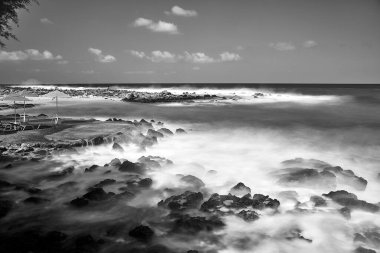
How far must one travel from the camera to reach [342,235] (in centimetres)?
753

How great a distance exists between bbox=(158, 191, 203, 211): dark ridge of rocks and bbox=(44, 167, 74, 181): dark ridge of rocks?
4.35m

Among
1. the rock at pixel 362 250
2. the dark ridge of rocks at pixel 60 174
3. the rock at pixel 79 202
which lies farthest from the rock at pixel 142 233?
the dark ridge of rocks at pixel 60 174

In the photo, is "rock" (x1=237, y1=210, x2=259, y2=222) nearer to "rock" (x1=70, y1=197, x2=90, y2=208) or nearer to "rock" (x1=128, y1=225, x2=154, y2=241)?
"rock" (x1=128, y1=225, x2=154, y2=241)

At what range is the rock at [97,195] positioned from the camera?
30.2 ft

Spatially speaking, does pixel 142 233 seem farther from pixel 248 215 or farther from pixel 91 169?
pixel 91 169

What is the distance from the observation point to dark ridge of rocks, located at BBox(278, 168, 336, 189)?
10516mm

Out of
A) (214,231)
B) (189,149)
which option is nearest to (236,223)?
(214,231)

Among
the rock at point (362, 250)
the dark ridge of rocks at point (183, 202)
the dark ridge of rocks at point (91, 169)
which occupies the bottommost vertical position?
the rock at point (362, 250)

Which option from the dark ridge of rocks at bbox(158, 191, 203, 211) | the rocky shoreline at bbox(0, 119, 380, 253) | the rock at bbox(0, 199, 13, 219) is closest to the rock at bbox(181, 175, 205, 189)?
the rocky shoreline at bbox(0, 119, 380, 253)

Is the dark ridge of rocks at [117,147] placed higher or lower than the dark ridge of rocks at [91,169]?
higher

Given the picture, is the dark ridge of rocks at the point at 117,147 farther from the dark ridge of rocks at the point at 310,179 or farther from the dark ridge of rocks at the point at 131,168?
the dark ridge of rocks at the point at 310,179

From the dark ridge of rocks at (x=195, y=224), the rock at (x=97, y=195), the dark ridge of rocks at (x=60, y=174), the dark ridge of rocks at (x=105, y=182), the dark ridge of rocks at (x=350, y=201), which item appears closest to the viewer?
the dark ridge of rocks at (x=195, y=224)

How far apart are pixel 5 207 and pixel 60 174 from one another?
310 cm

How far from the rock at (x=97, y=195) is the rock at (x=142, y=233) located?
2.31 metres
